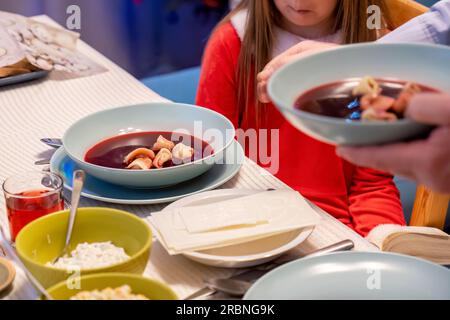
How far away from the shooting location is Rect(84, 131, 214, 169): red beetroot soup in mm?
1314

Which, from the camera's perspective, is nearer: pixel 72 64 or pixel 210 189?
pixel 210 189

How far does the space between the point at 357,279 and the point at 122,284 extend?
330 mm

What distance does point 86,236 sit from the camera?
110cm

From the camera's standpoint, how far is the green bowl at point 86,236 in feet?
3.23

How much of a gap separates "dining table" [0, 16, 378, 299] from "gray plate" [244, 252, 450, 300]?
0.10 metres

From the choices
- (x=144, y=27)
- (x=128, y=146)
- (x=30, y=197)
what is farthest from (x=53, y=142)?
(x=144, y=27)

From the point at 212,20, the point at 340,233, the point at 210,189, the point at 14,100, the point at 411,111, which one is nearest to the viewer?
the point at 411,111

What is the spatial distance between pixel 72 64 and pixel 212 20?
2.21m

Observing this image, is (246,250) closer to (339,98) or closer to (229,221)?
(229,221)

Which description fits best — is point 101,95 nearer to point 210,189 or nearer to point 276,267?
point 210,189

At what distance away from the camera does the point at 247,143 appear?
1913mm

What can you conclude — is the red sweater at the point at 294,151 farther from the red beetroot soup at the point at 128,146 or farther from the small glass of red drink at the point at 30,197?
the small glass of red drink at the point at 30,197

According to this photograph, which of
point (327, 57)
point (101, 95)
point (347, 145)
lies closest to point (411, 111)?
Result: point (347, 145)

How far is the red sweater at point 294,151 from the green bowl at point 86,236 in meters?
A: 0.82
